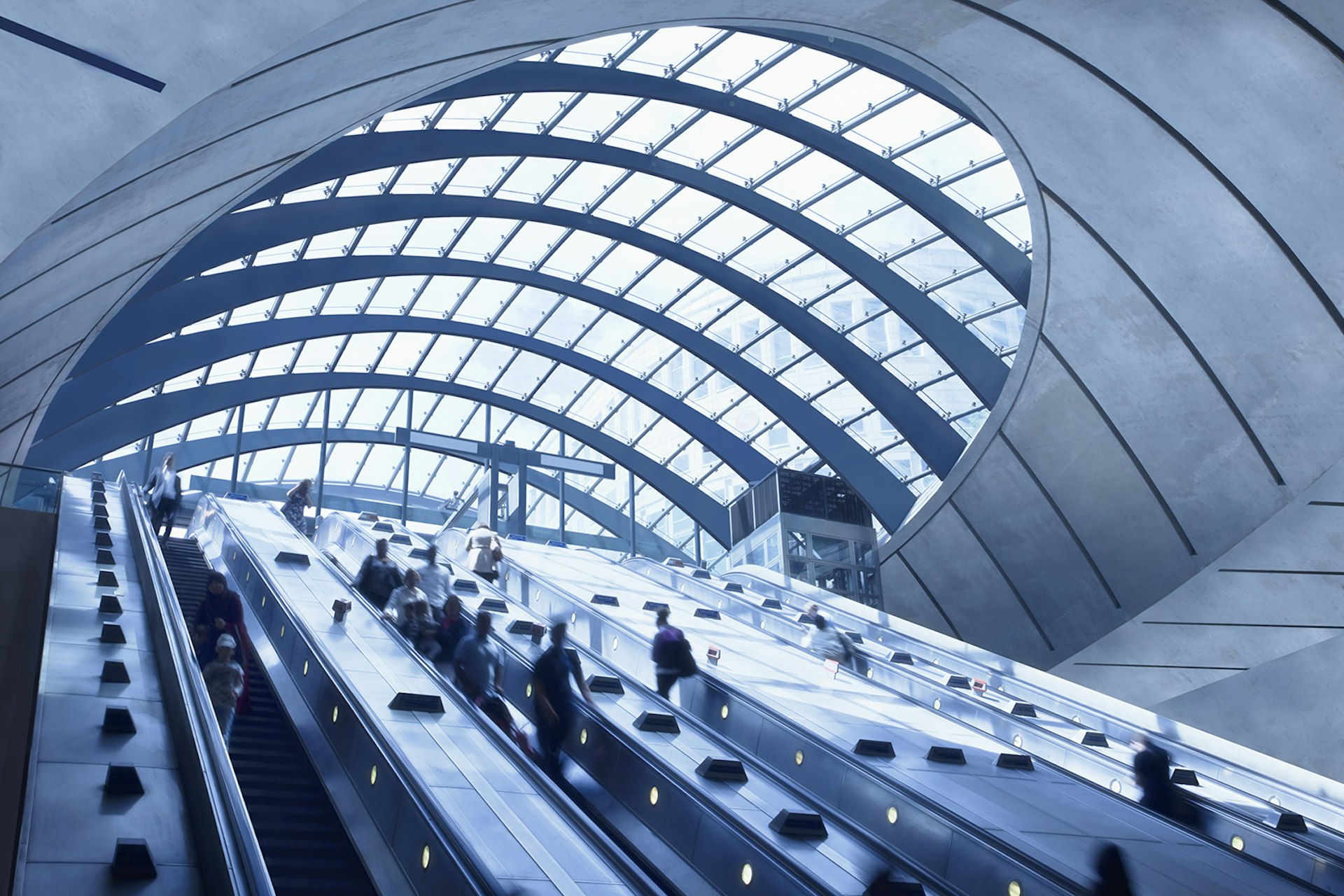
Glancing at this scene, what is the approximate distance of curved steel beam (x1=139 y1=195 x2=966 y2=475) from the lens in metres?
25.5

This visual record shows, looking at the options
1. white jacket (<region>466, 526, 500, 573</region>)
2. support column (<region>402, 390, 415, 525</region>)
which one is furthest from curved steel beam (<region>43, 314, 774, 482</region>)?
white jacket (<region>466, 526, 500, 573</region>)

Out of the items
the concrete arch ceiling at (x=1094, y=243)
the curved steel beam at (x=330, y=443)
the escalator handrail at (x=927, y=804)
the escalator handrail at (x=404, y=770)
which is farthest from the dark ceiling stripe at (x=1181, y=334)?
the curved steel beam at (x=330, y=443)

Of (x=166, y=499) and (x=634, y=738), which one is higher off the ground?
(x=166, y=499)

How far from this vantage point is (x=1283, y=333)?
17.2m

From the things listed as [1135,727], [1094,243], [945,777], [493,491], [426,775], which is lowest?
[945,777]

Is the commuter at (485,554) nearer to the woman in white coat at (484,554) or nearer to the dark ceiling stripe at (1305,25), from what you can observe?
the woman in white coat at (484,554)

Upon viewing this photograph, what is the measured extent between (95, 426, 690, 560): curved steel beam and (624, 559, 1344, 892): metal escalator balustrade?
18784mm

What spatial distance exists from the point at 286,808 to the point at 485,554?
10.3 metres

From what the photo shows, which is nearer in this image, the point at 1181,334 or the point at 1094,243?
the point at 1181,334

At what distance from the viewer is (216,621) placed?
984cm

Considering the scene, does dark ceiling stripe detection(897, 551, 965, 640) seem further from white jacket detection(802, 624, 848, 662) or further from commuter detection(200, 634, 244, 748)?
commuter detection(200, 634, 244, 748)

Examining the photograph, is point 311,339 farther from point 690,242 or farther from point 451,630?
point 451,630

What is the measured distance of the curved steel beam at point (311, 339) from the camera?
1073 inches

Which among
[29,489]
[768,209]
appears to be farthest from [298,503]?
[768,209]
